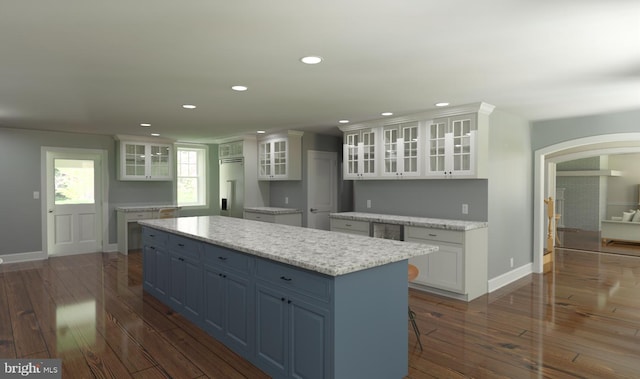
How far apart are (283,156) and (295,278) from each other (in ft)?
16.3

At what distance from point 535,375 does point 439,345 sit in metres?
0.73

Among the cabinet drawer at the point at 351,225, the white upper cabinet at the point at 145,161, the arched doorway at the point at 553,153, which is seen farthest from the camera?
the white upper cabinet at the point at 145,161

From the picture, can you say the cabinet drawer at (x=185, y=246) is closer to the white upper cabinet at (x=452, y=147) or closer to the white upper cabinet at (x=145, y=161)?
the white upper cabinet at (x=452, y=147)

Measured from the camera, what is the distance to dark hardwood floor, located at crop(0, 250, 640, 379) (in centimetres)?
288

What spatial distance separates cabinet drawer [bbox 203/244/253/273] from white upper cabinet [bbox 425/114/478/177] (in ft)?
9.68

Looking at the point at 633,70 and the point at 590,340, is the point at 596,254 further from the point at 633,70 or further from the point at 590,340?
the point at 633,70

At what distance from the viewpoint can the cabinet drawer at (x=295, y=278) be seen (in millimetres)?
2297

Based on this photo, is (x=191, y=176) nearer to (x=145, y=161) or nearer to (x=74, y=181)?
(x=145, y=161)

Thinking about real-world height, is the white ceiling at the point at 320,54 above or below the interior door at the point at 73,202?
above

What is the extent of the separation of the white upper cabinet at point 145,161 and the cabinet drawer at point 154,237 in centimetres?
338

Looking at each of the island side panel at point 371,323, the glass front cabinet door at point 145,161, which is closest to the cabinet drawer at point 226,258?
the island side panel at point 371,323

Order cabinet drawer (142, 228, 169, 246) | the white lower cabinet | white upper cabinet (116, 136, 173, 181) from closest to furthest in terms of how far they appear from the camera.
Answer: cabinet drawer (142, 228, 169, 246) < the white lower cabinet < white upper cabinet (116, 136, 173, 181)

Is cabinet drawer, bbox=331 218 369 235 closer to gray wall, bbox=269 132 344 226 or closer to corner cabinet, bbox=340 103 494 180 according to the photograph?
corner cabinet, bbox=340 103 494 180

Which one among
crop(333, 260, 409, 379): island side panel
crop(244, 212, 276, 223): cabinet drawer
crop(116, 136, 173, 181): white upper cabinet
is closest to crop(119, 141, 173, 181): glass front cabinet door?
crop(116, 136, 173, 181): white upper cabinet
